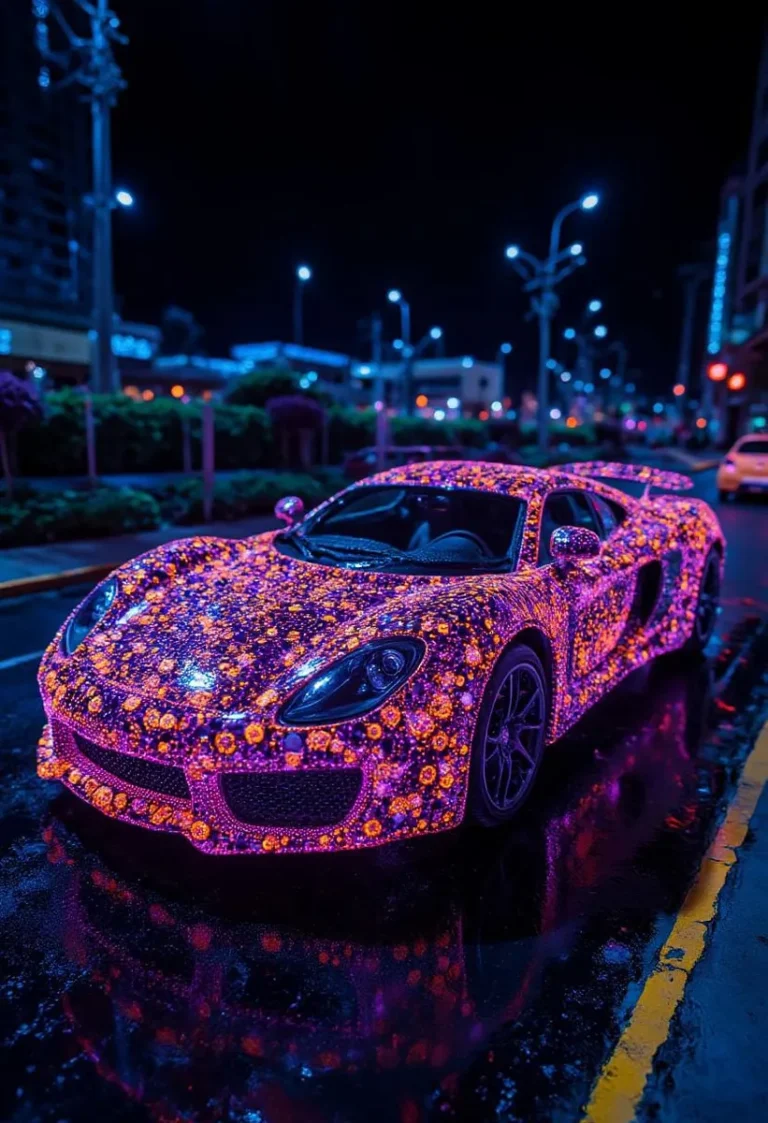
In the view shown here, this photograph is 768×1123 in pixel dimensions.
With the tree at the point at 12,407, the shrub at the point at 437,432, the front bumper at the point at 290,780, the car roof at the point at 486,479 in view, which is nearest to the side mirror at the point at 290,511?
the car roof at the point at 486,479

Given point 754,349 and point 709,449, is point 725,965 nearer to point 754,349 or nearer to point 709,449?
point 754,349

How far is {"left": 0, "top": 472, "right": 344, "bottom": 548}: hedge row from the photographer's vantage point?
34.5ft

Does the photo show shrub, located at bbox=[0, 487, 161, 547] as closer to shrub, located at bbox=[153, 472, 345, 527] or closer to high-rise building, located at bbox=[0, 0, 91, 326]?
shrub, located at bbox=[153, 472, 345, 527]

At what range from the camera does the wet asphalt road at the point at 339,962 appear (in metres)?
2.03

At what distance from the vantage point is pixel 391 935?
8.78ft

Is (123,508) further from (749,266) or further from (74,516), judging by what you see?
(749,266)

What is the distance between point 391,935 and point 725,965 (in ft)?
3.48

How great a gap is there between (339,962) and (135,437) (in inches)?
740

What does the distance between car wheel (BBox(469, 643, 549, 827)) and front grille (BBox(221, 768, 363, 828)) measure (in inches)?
22.3

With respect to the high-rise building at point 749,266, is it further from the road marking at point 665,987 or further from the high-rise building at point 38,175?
the high-rise building at point 38,175

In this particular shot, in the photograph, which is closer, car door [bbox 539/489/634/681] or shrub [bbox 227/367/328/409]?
car door [bbox 539/489/634/681]

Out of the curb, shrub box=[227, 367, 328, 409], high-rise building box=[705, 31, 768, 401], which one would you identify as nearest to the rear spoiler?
the curb

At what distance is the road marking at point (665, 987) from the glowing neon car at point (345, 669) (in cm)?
78

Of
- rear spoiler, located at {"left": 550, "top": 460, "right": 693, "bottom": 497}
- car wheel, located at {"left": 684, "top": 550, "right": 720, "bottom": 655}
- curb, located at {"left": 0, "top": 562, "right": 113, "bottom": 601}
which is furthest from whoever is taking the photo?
curb, located at {"left": 0, "top": 562, "right": 113, "bottom": 601}
